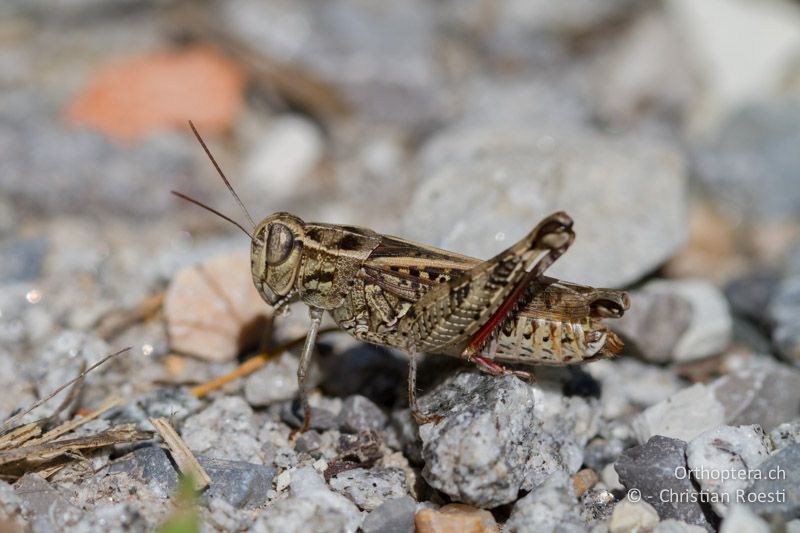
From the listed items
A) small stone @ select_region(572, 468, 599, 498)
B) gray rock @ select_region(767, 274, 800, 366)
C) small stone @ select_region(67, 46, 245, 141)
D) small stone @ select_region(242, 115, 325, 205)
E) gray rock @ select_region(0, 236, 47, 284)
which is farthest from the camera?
small stone @ select_region(67, 46, 245, 141)

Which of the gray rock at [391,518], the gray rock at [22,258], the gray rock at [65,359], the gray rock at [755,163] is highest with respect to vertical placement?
the gray rock at [755,163]

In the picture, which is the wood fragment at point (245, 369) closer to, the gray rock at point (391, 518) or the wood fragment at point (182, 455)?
the wood fragment at point (182, 455)

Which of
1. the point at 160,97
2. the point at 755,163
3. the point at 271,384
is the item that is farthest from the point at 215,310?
the point at 755,163

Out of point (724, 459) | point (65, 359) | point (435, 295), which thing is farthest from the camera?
point (65, 359)

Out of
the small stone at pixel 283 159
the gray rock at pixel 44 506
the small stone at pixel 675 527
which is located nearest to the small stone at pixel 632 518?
the small stone at pixel 675 527

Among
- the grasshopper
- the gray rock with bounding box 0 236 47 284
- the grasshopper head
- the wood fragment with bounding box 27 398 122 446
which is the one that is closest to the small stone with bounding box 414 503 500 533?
the grasshopper

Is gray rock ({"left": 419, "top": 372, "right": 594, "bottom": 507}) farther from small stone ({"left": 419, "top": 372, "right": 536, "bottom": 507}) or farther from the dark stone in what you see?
the dark stone

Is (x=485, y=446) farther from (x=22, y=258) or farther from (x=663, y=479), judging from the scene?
(x=22, y=258)
